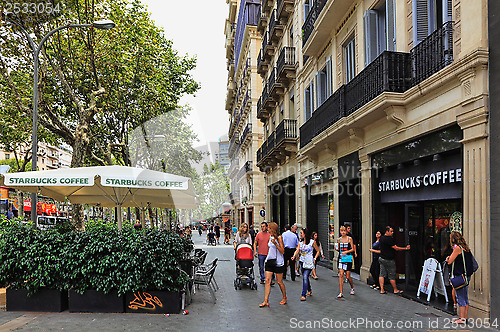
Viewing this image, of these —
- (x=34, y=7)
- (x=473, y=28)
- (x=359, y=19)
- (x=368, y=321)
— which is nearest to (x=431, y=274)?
(x=368, y=321)

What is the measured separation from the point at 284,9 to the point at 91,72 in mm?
10339

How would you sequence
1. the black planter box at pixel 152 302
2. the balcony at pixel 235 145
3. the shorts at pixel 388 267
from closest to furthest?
the black planter box at pixel 152 302 → the shorts at pixel 388 267 → the balcony at pixel 235 145

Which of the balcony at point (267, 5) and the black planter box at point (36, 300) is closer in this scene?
the black planter box at point (36, 300)

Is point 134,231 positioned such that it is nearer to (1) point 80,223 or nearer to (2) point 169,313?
(2) point 169,313

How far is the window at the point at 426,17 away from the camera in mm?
9516

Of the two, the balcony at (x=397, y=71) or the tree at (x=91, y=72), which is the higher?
the tree at (x=91, y=72)

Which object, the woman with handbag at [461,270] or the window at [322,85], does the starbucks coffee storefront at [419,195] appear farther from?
the window at [322,85]

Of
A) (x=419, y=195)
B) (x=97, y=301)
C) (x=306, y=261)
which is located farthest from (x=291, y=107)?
(x=97, y=301)

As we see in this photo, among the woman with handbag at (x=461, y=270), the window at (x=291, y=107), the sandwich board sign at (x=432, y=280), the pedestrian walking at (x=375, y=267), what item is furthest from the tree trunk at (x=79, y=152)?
the window at (x=291, y=107)

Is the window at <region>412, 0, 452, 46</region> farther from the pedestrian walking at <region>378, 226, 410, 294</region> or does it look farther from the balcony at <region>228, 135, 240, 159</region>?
the balcony at <region>228, 135, 240, 159</region>

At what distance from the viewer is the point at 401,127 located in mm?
10625

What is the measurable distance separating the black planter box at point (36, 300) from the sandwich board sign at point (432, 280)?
24.3 ft

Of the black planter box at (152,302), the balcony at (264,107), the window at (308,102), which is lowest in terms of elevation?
the black planter box at (152,302)

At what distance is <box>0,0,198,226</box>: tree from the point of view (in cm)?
1435
